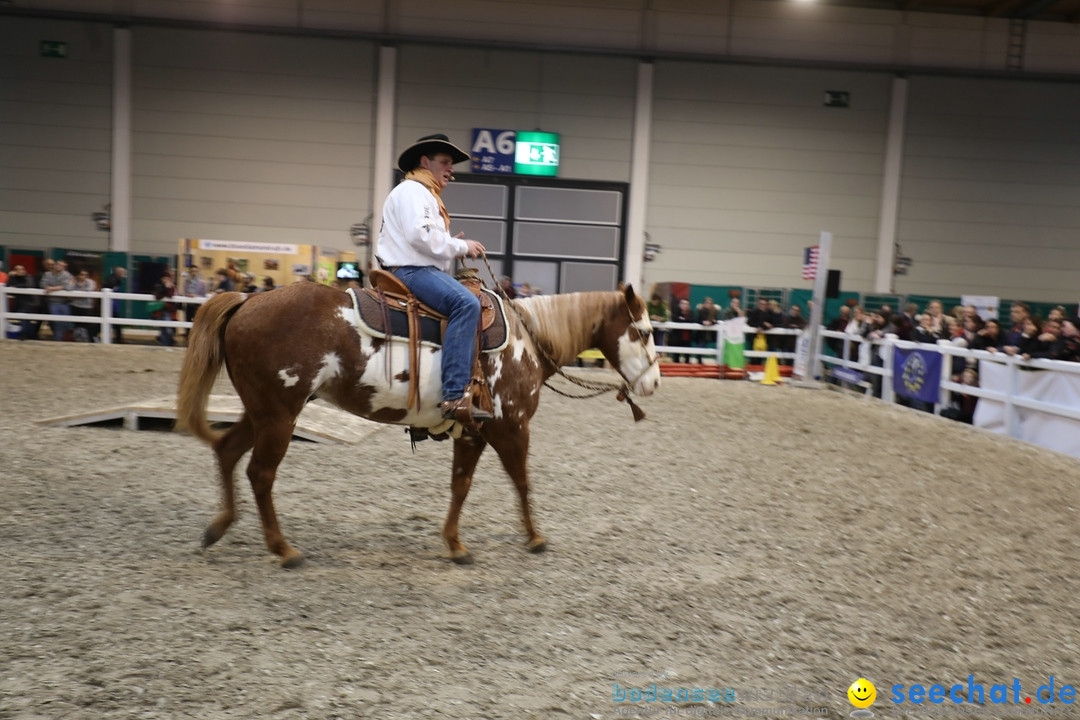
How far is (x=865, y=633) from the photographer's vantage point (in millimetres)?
3916

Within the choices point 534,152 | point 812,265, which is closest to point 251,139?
point 534,152

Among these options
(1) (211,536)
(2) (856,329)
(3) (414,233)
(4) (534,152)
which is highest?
(4) (534,152)

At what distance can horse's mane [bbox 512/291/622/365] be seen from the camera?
5141 mm

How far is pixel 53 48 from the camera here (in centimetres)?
2166

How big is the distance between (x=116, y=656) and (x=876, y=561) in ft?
13.3

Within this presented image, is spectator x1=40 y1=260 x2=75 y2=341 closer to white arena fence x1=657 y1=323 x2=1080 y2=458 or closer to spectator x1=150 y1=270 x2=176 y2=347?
spectator x1=150 y1=270 x2=176 y2=347

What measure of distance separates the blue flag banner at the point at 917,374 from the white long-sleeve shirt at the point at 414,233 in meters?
9.84

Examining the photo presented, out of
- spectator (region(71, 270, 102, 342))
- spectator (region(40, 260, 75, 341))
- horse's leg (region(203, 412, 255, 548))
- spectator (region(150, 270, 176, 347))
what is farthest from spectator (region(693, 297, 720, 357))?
horse's leg (region(203, 412, 255, 548))

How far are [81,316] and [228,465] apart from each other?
586 inches

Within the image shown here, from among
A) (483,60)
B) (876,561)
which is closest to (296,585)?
(876,561)

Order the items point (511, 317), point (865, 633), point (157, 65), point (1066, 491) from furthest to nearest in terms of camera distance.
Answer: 1. point (157, 65)
2. point (1066, 491)
3. point (511, 317)
4. point (865, 633)

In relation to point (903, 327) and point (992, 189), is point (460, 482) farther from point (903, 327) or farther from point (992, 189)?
point (992, 189)

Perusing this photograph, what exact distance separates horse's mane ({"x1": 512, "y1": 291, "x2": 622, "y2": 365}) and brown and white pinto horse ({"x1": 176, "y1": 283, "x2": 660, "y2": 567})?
10cm

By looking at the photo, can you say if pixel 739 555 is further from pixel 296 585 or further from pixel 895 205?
pixel 895 205
